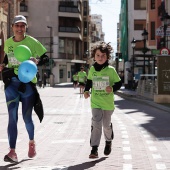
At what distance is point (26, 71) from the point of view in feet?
22.7

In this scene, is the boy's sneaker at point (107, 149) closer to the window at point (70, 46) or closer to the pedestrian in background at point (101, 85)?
the pedestrian in background at point (101, 85)

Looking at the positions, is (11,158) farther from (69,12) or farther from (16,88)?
(69,12)

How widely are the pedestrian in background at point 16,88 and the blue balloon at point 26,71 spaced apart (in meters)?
0.21

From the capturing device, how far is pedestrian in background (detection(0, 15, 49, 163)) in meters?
7.22

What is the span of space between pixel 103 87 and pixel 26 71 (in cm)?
135

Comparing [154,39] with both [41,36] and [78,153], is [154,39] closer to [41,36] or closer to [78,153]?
[41,36]

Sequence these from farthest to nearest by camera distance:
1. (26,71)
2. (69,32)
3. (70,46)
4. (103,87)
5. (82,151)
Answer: (70,46), (69,32), (82,151), (103,87), (26,71)

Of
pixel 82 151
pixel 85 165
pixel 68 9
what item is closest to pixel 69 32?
pixel 68 9

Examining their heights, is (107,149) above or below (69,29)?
below

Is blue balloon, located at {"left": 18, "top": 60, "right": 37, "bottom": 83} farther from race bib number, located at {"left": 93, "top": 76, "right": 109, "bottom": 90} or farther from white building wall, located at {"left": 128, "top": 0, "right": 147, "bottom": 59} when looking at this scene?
white building wall, located at {"left": 128, "top": 0, "right": 147, "bottom": 59}

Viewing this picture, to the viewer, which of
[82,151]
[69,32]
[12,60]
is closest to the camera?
[12,60]

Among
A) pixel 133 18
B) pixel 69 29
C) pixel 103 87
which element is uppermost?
pixel 133 18

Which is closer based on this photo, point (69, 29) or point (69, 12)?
point (69, 12)

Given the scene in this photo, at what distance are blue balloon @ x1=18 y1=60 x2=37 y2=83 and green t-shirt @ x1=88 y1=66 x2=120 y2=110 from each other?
1125 mm
